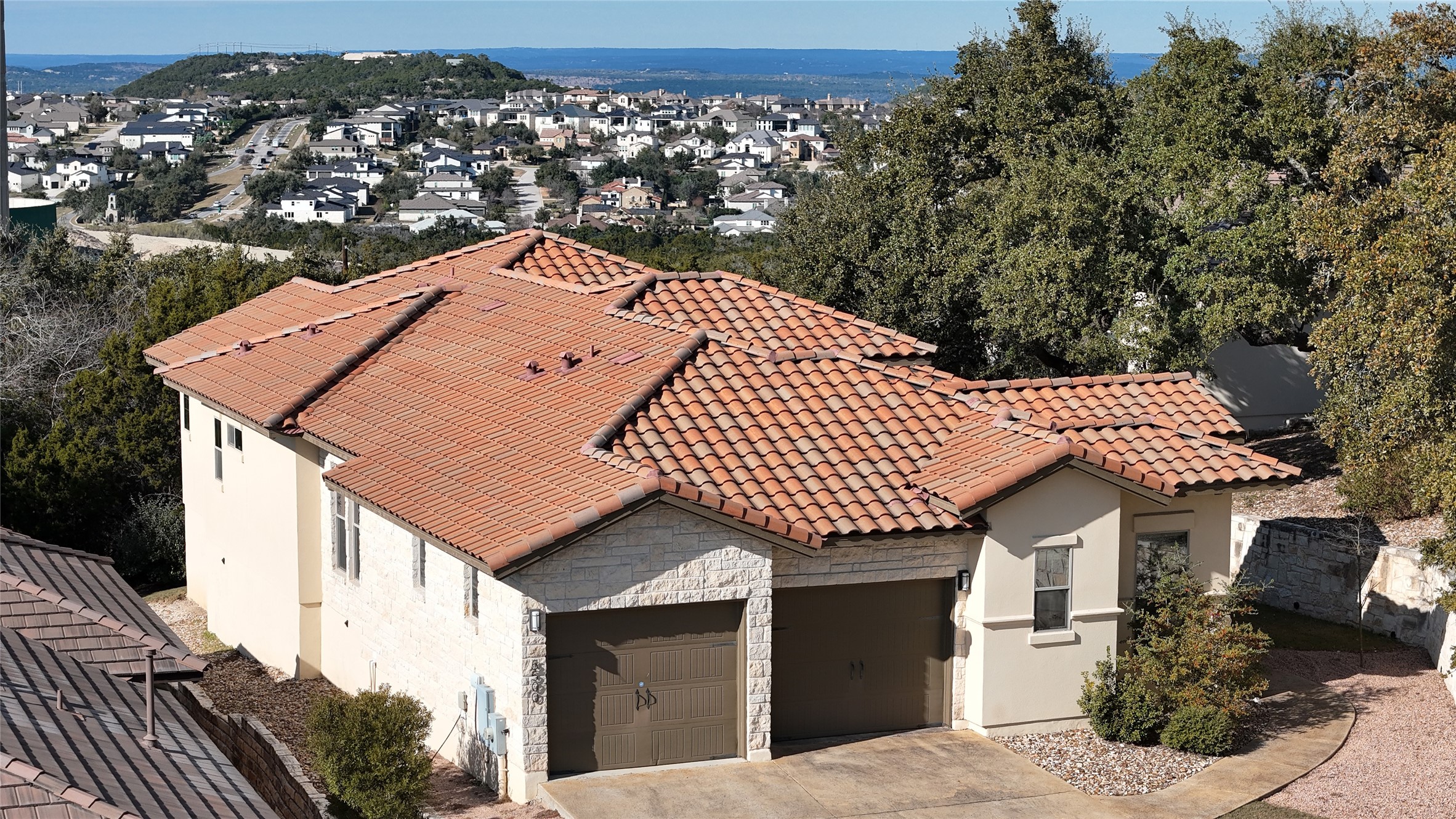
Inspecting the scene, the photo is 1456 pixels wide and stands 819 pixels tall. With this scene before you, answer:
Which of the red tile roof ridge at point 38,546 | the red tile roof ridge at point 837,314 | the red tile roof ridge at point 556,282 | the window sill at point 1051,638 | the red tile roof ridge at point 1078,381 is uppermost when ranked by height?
the red tile roof ridge at point 556,282

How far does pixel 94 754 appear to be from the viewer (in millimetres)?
10750

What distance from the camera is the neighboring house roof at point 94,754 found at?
30.7 feet

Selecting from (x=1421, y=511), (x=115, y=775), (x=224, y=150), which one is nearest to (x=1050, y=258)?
(x=1421, y=511)

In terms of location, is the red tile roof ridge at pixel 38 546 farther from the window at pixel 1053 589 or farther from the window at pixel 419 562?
the window at pixel 1053 589

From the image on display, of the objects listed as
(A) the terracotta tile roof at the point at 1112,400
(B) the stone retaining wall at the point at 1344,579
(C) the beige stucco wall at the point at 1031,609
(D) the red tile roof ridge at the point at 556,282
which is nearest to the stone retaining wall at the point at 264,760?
(C) the beige stucco wall at the point at 1031,609

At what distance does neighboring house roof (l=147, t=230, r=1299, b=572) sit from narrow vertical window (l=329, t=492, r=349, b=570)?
1.02 metres

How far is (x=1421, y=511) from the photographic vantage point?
2638cm

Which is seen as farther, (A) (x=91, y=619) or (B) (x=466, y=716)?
(B) (x=466, y=716)

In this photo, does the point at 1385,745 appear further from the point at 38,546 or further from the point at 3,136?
the point at 3,136

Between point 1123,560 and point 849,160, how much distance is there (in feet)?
69.9

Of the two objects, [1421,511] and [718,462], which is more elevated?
[718,462]

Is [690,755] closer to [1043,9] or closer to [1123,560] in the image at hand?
[1123,560]

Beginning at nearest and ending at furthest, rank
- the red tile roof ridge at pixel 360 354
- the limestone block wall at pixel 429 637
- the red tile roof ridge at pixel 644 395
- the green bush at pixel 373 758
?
the green bush at pixel 373 758, the limestone block wall at pixel 429 637, the red tile roof ridge at pixel 644 395, the red tile roof ridge at pixel 360 354

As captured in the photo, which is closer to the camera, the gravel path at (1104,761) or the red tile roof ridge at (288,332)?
the gravel path at (1104,761)
